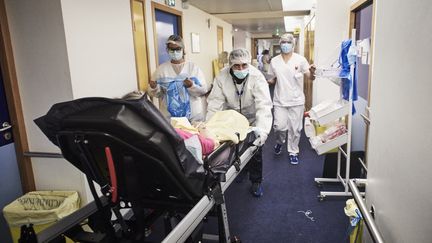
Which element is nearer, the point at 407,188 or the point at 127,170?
the point at 407,188

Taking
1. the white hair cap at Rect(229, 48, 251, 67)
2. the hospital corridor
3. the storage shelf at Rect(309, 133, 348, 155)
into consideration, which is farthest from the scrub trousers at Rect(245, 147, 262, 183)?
the white hair cap at Rect(229, 48, 251, 67)

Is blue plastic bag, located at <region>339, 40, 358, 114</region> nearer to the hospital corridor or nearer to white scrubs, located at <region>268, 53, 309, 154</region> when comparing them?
the hospital corridor

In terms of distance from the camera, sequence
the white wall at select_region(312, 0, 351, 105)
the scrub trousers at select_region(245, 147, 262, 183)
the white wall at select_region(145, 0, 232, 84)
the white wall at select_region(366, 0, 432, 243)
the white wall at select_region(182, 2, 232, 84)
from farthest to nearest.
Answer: the white wall at select_region(182, 2, 232, 84) → the white wall at select_region(312, 0, 351, 105) → the white wall at select_region(145, 0, 232, 84) → the scrub trousers at select_region(245, 147, 262, 183) → the white wall at select_region(366, 0, 432, 243)

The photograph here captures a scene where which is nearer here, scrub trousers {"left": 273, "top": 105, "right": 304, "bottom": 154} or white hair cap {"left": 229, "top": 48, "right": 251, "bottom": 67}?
white hair cap {"left": 229, "top": 48, "right": 251, "bottom": 67}

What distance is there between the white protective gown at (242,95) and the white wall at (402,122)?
1.40 metres

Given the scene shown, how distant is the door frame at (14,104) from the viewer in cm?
220

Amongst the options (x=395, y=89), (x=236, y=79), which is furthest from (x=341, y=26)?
(x=395, y=89)

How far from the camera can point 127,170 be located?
1.27 m

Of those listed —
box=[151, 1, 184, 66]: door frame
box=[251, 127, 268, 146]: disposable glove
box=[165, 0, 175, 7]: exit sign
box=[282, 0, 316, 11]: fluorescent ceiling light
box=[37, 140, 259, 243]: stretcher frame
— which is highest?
box=[282, 0, 316, 11]: fluorescent ceiling light

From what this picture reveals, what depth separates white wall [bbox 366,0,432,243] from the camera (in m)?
0.84

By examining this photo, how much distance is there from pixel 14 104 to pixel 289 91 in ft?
9.49

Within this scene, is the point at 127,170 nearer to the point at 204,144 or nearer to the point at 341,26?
the point at 204,144

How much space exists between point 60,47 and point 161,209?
1.41 m

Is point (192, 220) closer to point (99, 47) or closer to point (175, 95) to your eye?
point (99, 47)
